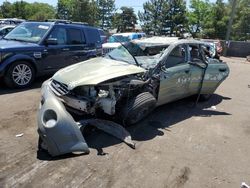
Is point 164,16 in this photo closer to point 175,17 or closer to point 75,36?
point 175,17

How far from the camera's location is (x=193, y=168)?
4.24 m

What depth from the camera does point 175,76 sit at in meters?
6.14

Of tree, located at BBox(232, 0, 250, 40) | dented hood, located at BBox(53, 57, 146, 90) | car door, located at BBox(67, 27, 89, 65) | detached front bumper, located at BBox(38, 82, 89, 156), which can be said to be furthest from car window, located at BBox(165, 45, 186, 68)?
tree, located at BBox(232, 0, 250, 40)

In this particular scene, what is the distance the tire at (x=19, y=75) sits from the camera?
7.45 meters

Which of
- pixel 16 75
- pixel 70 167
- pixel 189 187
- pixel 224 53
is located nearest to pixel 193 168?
pixel 189 187

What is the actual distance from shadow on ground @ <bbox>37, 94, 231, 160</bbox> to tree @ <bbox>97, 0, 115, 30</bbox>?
4948 centimetres

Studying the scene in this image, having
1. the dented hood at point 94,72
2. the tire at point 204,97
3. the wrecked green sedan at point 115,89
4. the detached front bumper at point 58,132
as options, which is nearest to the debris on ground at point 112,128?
the wrecked green sedan at point 115,89

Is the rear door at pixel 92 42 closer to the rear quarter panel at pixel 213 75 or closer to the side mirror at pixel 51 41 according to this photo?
the side mirror at pixel 51 41

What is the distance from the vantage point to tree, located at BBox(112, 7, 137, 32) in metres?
56.9

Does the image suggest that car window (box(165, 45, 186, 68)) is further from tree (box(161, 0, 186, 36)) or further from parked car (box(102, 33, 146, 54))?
tree (box(161, 0, 186, 36))

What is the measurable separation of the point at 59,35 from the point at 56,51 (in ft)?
1.67

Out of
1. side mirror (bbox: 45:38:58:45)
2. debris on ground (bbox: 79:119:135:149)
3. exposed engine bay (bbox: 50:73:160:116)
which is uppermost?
side mirror (bbox: 45:38:58:45)

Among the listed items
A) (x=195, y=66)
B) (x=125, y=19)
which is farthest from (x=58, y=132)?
(x=125, y=19)

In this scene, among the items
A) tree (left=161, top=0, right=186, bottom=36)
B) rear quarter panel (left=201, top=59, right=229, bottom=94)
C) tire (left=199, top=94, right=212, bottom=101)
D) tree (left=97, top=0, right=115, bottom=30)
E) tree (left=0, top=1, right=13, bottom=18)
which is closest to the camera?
rear quarter panel (left=201, top=59, right=229, bottom=94)
